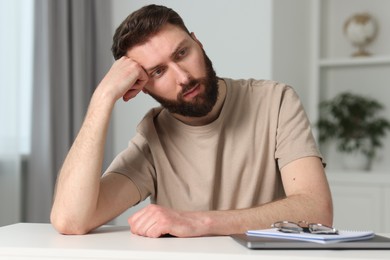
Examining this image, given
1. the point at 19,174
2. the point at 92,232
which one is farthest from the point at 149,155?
the point at 19,174

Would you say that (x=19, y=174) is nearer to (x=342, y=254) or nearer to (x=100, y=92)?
(x=100, y=92)

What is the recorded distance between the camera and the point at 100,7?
3727 millimetres

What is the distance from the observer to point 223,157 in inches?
72.3

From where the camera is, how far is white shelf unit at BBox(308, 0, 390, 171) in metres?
3.98

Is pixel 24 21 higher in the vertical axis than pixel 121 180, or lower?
higher

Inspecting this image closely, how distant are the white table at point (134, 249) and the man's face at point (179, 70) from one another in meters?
0.42

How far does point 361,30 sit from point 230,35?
2.84 feet

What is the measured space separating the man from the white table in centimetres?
15

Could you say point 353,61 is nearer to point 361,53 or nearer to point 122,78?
point 361,53

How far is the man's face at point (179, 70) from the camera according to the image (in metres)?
1.72

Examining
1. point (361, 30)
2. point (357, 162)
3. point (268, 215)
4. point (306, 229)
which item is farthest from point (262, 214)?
point (361, 30)

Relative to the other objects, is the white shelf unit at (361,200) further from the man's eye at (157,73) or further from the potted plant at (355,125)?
the man's eye at (157,73)

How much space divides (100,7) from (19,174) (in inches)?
44.4

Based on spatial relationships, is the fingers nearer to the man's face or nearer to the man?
the man
